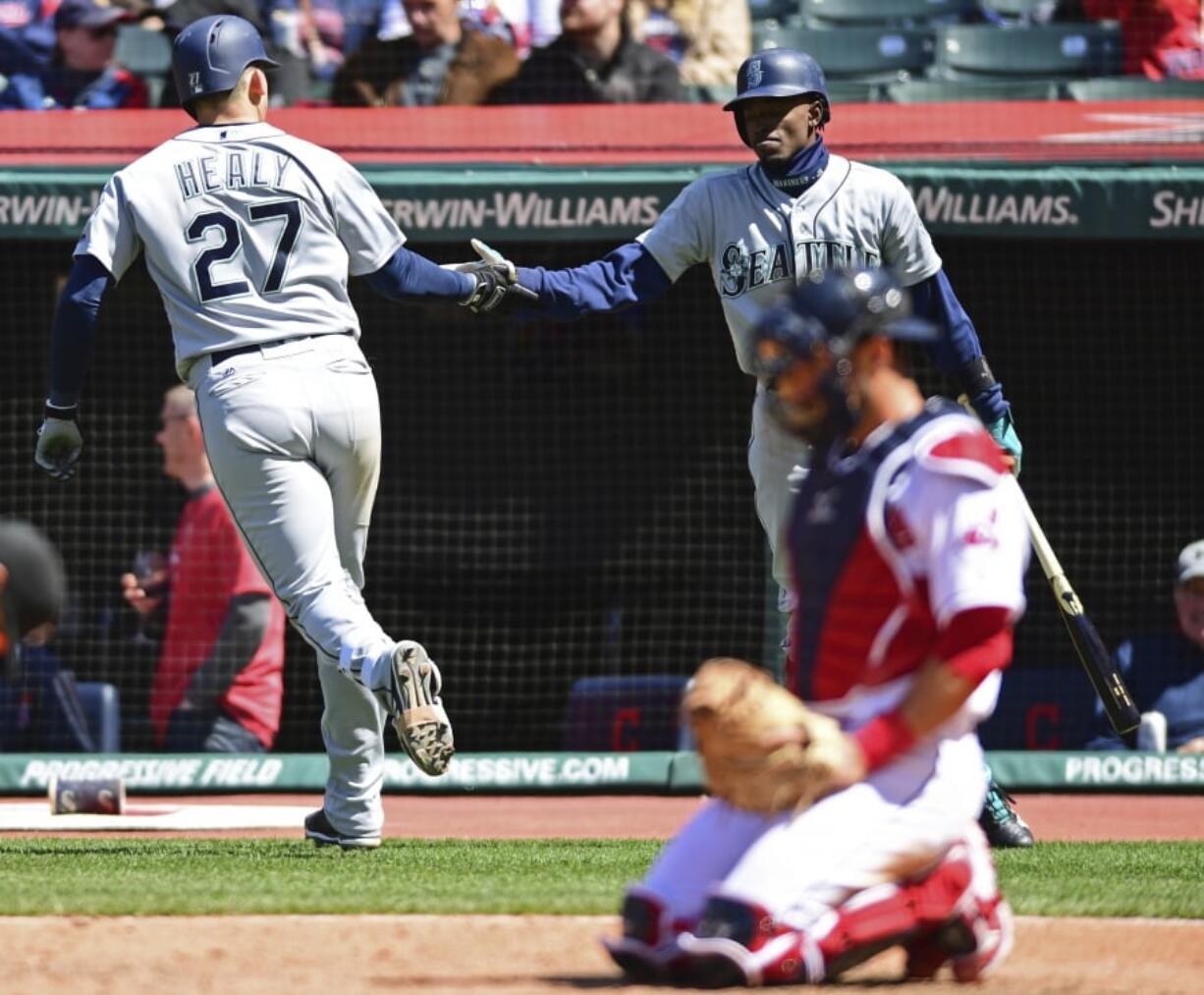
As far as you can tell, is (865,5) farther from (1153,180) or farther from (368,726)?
(368,726)

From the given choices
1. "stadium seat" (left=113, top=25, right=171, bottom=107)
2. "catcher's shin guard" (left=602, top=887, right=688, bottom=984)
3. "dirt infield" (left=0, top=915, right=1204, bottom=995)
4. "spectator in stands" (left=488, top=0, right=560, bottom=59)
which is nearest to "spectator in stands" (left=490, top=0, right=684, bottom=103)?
"spectator in stands" (left=488, top=0, right=560, bottom=59)

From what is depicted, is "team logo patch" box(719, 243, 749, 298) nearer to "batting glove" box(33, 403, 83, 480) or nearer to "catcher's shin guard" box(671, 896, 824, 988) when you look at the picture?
"batting glove" box(33, 403, 83, 480)

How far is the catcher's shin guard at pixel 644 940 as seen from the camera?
3.11 metres

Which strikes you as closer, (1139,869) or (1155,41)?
(1139,869)

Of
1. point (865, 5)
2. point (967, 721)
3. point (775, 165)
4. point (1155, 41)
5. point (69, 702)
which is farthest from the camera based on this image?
point (865, 5)

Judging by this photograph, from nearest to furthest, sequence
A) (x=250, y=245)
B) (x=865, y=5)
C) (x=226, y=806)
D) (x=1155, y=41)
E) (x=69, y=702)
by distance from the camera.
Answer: (x=250, y=245), (x=226, y=806), (x=69, y=702), (x=1155, y=41), (x=865, y=5)

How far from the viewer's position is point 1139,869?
510 cm

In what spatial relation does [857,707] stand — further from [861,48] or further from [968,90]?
[861,48]

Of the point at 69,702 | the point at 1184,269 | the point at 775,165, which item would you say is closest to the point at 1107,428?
the point at 1184,269

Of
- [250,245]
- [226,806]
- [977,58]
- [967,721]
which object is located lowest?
[226,806]

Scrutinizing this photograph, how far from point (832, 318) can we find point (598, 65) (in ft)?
17.5

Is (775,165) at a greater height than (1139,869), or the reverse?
(775,165)

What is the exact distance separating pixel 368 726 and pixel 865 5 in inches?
212

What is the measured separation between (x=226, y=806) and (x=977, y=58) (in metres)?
4.26
